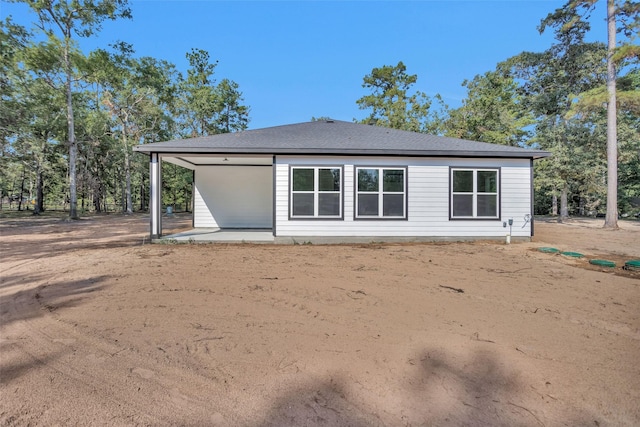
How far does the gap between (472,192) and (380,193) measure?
277 centimetres

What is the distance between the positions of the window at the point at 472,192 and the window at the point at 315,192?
349 cm

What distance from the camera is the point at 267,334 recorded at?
3.11 meters

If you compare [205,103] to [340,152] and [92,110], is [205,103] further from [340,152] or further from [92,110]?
[340,152]

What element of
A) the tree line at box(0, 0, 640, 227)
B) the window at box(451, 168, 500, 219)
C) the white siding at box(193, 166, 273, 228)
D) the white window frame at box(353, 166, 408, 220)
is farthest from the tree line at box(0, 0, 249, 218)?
the window at box(451, 168, 500, 219)

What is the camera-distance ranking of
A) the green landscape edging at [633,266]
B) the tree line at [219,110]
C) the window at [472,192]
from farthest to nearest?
the tree line at [219,110] → the window at [472,192] → the green landscape edging at [633,266]

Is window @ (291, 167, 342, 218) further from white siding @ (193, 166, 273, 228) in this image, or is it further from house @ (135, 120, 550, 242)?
white siding @ (193, 166, 273, 228)

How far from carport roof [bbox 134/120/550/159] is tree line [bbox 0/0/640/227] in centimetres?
766

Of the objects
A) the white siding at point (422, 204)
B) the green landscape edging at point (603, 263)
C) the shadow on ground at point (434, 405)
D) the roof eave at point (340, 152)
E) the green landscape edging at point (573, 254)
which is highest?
the roof eave at point (340, 152)

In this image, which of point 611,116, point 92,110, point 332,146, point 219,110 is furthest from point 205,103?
point 611,116

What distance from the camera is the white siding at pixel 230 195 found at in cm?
1235

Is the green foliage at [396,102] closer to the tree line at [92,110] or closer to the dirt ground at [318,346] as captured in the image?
the tree line at [92,110]

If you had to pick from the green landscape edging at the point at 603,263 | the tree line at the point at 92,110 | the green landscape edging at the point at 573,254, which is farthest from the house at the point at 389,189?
the tree line at the point at 92,110

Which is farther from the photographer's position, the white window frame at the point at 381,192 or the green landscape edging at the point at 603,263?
the white window frame at the point at 381,192

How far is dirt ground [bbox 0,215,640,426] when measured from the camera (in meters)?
2.01
